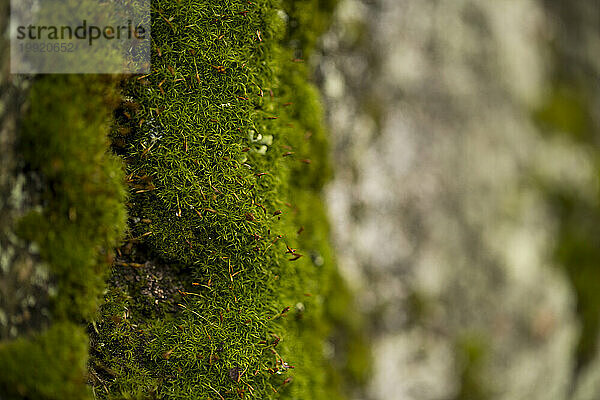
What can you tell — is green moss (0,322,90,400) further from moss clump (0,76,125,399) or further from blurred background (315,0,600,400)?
blurred background (315,0,600,400)

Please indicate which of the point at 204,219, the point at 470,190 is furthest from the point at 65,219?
the point at 470,190

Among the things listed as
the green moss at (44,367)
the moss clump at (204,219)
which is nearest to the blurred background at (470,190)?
the moss clump at (204,219)

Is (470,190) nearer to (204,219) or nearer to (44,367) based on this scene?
(204,219)

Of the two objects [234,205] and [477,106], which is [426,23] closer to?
[477,106]

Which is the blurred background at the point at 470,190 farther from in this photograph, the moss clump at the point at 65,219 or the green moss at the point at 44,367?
the green moss at the point at 44,367

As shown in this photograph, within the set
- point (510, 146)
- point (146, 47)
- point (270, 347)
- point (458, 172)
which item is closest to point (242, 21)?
point (146, 47)

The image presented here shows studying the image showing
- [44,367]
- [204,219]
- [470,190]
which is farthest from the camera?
[470,190]
